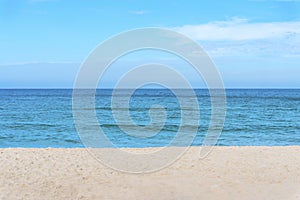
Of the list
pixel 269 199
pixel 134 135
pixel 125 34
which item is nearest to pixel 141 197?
pixel 269 199

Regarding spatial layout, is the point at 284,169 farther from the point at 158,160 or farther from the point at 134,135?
the point at 134,135

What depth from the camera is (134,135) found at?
1970cm

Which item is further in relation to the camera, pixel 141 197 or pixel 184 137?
pixel 184 137

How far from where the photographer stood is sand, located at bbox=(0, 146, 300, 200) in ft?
24.7

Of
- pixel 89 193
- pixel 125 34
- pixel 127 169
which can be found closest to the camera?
pixel 125 34

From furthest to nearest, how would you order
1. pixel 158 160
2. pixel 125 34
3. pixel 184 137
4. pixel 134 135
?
pixel 134 135 < pixel 184 137 < pixel 158 160 < pixel 125 34

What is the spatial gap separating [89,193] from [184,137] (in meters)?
10.9

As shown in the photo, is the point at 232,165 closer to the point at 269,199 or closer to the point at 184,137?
the point at 269,199

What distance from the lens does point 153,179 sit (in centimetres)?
837

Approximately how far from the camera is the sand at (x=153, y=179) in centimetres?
752

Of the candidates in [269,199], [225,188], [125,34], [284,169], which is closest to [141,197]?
[225,188]

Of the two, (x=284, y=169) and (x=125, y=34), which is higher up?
(x=125, y=34)

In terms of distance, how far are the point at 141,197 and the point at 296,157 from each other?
509cm

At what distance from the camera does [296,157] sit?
10.8 meters
